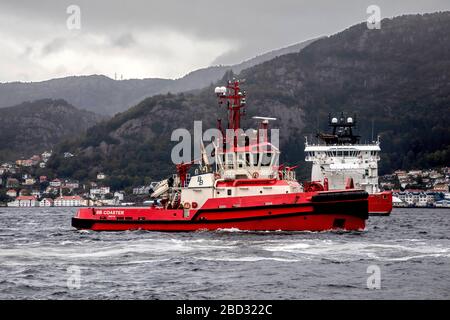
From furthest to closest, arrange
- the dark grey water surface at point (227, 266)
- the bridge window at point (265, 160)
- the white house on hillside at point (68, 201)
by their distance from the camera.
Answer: the white house on hillside at point (68, 201) < the bridge window at point (265, 160) < the dark grey water surface at point (227, 266)

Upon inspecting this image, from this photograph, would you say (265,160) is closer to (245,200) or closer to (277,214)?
(245,200)

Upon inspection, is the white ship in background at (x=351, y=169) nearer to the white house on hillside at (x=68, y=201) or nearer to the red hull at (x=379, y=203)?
the red hull at (x=379, y=203)

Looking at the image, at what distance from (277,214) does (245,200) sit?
70.1 inches

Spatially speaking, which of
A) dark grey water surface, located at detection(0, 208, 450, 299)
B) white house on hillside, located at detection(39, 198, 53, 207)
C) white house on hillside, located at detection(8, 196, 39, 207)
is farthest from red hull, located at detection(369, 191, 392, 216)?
white house on hillside, located at detection(8, 196, 39, 207)

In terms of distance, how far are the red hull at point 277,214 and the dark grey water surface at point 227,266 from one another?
3.33 ft

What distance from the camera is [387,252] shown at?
3247cm

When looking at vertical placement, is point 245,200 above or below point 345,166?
below

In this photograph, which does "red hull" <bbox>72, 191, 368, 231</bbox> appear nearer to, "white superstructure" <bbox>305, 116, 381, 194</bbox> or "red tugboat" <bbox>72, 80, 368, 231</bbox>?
"red tugboat" <bbox>72, 80, 368, 231</bbox>

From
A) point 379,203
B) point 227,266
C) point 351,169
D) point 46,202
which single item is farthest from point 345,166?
point 46,202

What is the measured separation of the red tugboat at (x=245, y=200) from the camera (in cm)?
4081

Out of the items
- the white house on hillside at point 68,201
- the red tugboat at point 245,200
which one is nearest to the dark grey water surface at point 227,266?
the red tugboat at point 245,200

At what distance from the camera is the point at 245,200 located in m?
41.2
